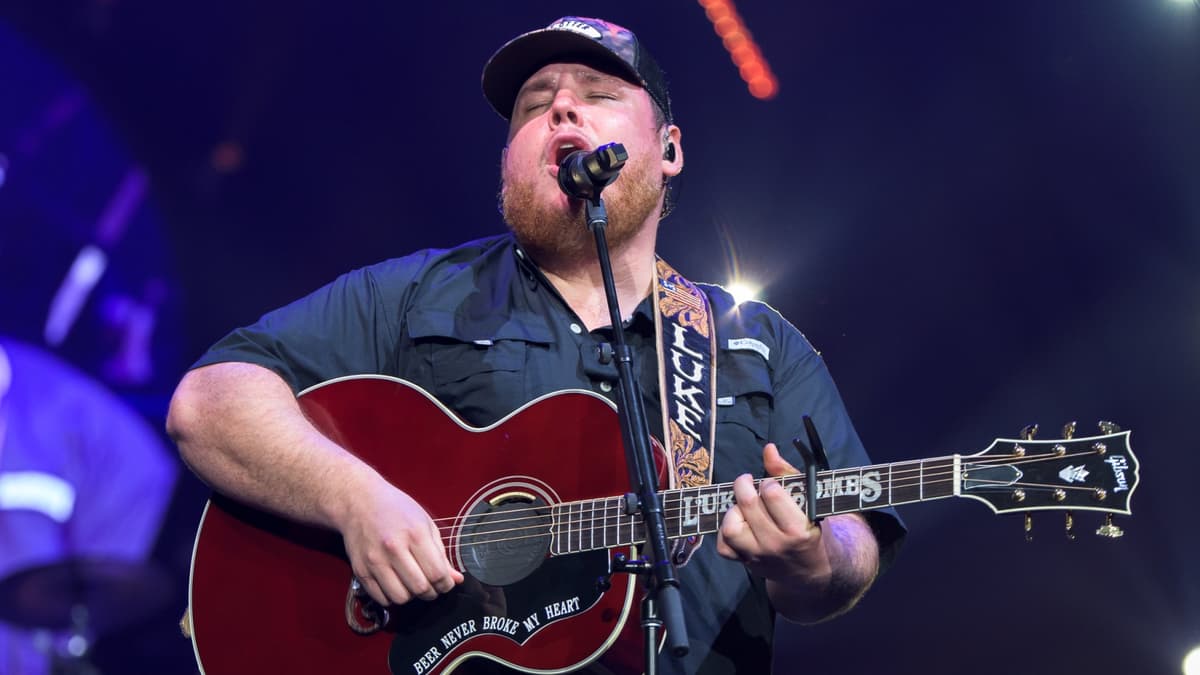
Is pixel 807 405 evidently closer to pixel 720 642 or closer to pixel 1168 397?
pixel 720 642

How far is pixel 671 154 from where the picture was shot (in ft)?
12.6

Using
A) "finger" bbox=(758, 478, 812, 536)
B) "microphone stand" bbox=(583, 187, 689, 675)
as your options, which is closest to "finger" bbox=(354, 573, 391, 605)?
"microphone stand" bbox=(583, 187, 689, 675)

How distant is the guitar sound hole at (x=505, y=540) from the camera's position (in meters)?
2.59

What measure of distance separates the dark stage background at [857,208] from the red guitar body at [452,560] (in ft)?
8.74

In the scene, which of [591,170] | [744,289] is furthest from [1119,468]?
[744,289]

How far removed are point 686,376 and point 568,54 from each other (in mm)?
1216

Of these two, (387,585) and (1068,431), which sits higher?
(1068,431)

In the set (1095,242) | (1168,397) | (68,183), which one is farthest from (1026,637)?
(68,183)

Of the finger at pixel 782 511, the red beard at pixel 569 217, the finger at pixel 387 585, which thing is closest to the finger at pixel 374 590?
the finger at pixel 387 585

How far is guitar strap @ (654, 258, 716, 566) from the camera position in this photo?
9.87 ft

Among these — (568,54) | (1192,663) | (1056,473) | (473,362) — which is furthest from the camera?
(1192,663)

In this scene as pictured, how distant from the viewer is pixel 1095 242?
491cm

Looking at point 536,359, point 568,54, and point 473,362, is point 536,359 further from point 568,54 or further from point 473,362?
point 568,54

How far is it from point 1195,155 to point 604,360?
3745mm
